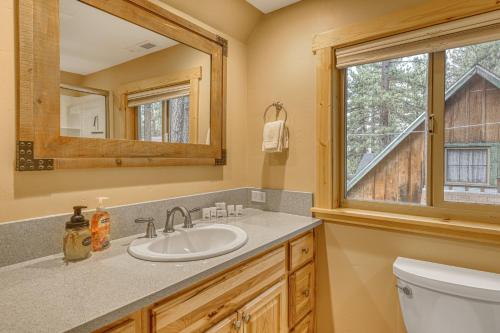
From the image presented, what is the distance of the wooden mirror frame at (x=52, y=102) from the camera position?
103 centimetres

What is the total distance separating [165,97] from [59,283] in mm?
981

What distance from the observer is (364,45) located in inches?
63.1

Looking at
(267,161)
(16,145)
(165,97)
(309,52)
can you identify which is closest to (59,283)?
(16,145)

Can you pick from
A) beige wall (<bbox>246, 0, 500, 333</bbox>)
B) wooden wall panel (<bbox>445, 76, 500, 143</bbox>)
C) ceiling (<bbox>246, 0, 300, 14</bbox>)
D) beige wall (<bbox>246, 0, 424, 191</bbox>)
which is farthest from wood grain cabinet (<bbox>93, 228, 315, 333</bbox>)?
ceiling (<bbox>246, 0, 300, 14</bbox>)

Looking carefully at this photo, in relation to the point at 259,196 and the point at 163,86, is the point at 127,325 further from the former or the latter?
the point at 259,196

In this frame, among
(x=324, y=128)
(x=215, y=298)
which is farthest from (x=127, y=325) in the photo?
(x=324, y=128)

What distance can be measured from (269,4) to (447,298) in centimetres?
184

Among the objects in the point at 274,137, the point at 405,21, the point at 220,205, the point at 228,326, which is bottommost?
the point at 228,326

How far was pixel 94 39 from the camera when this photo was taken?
1.23 m

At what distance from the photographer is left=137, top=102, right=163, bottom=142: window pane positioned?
1.41 metres

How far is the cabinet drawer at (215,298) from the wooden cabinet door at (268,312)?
1.6 inches

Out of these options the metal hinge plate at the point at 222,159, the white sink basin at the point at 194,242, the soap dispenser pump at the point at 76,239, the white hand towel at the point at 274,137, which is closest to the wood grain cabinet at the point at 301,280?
the white sink basin at the point at 194,242

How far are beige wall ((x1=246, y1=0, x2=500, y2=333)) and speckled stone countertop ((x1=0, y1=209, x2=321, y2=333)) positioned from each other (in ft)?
2.29

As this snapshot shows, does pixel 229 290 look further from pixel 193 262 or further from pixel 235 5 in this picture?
pixel 235 5
